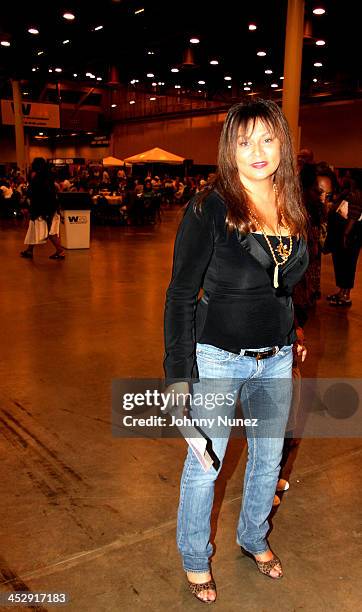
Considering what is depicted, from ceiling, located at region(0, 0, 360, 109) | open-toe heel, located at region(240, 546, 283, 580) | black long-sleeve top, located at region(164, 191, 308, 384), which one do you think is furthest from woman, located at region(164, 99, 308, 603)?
ceiling, located at region(0, 0, 360, 109)

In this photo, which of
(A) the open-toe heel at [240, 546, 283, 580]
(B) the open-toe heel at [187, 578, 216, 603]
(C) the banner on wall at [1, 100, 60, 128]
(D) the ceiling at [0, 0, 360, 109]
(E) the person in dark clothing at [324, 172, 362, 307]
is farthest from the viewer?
(C) the banner on wall at [1, 100, 60, 128]

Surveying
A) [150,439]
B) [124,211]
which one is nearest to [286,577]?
[150,439]

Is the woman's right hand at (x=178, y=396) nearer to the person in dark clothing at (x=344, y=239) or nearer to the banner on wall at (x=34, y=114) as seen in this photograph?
the person in dark clothing at (x=344, y=239)

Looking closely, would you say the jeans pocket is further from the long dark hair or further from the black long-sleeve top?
the long dark hair

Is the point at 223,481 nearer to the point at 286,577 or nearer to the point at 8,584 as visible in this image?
the point at 286,577

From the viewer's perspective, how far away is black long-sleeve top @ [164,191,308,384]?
1.60 meters

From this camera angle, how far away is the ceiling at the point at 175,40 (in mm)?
13461

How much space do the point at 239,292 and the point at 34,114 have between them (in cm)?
2430

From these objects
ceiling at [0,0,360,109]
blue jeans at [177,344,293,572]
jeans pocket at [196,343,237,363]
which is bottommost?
blue jeans at [177,344,293,572]

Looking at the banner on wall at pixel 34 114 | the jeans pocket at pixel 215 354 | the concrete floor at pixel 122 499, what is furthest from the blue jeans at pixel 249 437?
the banner on wall at pixel 34 114

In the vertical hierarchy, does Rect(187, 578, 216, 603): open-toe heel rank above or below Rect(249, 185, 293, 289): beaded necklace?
below

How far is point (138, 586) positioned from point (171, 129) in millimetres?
35461

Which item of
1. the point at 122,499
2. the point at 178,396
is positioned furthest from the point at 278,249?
the point at 122,499

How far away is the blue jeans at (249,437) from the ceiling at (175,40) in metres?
12.9
